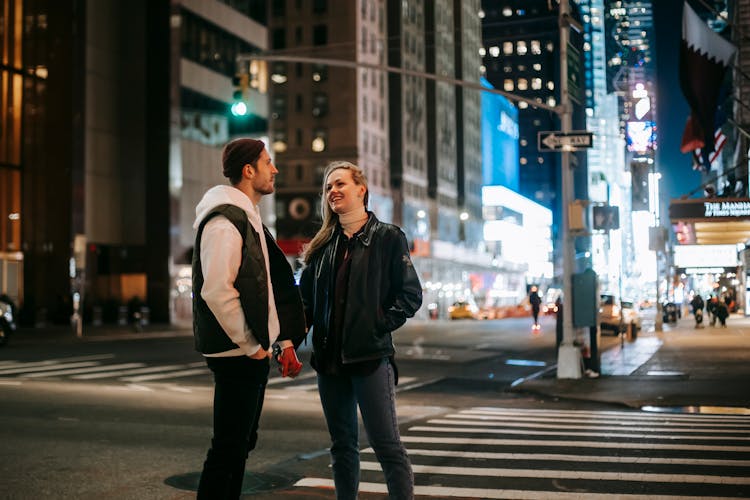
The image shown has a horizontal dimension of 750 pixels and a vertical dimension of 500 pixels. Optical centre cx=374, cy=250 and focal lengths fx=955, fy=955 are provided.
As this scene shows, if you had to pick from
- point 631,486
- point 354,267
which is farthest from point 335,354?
point 631,486

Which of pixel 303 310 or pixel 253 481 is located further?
pixel 253 481

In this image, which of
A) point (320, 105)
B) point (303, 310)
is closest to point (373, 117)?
point (320, 105)

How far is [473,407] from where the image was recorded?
48.2ft

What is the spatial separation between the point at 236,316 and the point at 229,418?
55 cm

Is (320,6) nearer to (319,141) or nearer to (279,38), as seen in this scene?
(279,38)

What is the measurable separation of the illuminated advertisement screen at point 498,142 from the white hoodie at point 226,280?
138m

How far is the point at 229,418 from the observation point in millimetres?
4848

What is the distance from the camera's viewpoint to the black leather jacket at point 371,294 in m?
5.27

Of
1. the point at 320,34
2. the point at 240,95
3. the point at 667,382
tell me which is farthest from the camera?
the point at 320,34

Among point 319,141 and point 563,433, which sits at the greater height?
point 319,141

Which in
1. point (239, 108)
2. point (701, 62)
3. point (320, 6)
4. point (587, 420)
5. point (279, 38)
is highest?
point (320, 6)

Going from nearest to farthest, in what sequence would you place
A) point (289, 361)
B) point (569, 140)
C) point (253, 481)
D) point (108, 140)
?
1. point (289, 361)
2. point (253, 481)
3. point (569, 140)
4. point (108, 140)

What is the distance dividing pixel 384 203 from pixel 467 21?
46627 millimetres

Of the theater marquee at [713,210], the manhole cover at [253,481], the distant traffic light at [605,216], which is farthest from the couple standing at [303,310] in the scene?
the theater marquee at [713,210]
